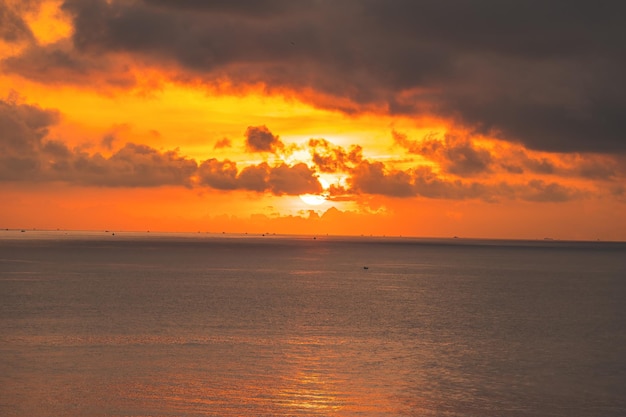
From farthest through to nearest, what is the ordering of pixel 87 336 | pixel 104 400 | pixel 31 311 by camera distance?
pixel 31 311 → pixel 87 336 → pixel 104 400

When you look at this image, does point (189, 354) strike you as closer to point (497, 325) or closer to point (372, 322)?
point (372, 322)

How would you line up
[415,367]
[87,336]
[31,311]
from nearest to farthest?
1. [415,367]
2. [87,336]
3. [31,311]

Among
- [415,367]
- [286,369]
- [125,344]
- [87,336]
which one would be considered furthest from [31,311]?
[415,367]

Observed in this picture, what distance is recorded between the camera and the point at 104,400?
38812 mm

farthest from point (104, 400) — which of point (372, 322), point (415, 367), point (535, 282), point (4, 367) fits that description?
point (535, 282)

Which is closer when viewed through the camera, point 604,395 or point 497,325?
point 604,395

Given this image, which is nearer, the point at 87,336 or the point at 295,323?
the point at 87,336

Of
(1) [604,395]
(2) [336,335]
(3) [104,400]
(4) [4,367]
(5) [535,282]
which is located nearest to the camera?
(3) [104,400]

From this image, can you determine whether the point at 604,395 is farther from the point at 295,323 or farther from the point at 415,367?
the point at 295,323

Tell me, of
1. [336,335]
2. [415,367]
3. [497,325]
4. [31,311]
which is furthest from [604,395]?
[31,311]

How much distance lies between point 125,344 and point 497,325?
38.8 metres

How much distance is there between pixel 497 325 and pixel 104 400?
1864 inches

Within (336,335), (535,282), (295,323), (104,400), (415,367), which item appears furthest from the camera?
(535,282)

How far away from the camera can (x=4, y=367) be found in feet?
150
